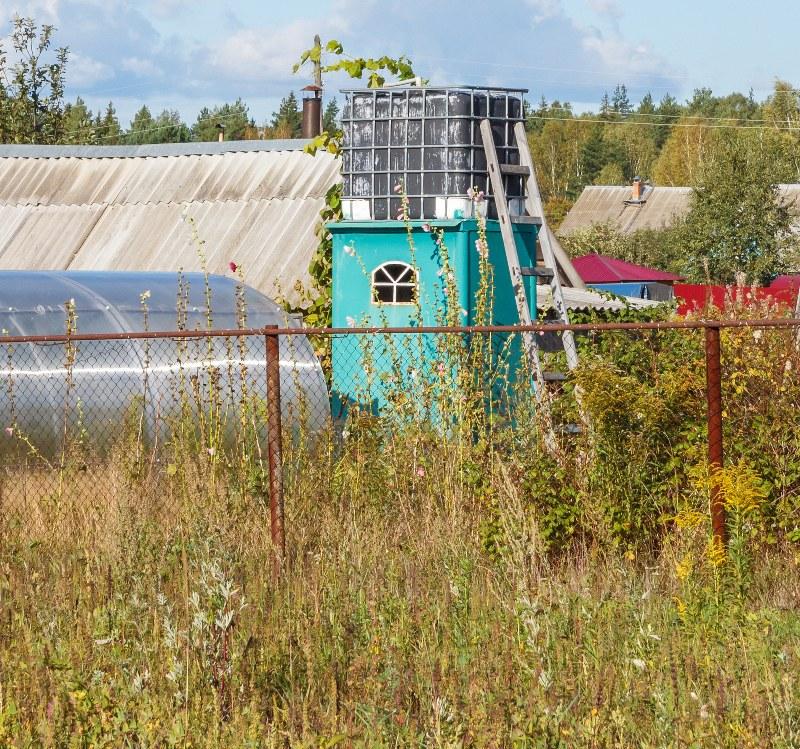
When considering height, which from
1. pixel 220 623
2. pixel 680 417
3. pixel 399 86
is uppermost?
pixel 399 86

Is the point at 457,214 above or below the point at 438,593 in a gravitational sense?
above

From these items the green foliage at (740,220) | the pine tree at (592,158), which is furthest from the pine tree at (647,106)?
the green foliage at (740,220)

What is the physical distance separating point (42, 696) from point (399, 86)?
25.9 ft

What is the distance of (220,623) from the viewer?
478cm

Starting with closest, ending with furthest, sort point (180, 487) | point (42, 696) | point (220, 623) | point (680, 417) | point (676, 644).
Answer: point (220, 623) < point (42, 696) < point (676, 644) < point (680, 417) < point (180, 487)

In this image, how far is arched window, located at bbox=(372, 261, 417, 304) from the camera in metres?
11.2

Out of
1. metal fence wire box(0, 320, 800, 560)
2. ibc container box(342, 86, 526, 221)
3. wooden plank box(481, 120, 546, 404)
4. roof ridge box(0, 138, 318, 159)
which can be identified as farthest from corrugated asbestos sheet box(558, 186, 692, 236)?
metal fence wire box(0, 320, 800, 560)

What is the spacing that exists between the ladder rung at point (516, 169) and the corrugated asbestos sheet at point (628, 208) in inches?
1583

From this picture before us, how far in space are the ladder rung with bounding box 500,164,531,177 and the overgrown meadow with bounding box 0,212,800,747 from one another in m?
2.24

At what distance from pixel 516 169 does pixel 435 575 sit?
5.54 metres

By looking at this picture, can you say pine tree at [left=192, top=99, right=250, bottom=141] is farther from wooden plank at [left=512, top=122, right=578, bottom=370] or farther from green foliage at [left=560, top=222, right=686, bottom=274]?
wooden plank at [left=512, top=122, right=578, bottom=370]

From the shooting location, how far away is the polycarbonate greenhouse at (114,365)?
30.6 feet

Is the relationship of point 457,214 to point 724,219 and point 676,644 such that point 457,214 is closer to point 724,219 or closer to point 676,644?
point 676,644

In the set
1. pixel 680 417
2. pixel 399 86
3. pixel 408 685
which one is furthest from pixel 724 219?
pixel 408 685
